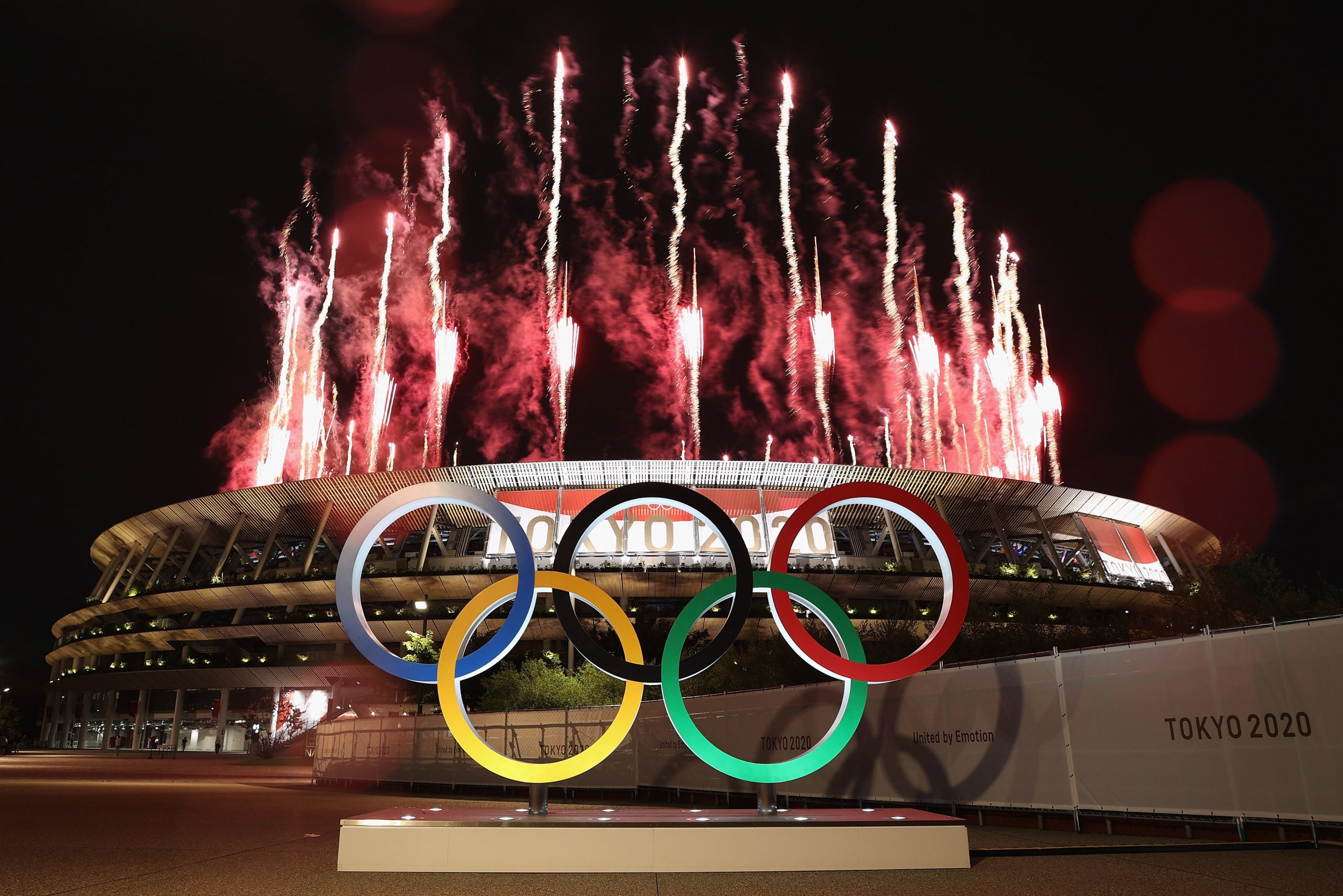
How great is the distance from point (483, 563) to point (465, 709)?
42.9 meters

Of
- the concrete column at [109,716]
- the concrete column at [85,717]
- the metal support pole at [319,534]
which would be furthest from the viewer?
the concrete column at [85,717]

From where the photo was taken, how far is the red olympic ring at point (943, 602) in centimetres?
1182

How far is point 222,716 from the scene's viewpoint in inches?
2361

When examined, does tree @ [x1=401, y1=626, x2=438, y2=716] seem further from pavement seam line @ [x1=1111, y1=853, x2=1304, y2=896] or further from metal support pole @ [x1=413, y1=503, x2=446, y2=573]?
pavement seam line @ [x1=1111, y1=853, x2=1304, y2=896]

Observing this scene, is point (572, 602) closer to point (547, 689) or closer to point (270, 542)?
point (547, 689)

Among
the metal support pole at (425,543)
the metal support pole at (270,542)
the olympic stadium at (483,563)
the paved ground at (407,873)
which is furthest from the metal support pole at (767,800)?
the metal support pole at (270,542)

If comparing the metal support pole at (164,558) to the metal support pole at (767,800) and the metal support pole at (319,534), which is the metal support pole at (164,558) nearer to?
the metal support pole at (319,534)

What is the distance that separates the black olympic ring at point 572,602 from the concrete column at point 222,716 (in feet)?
191

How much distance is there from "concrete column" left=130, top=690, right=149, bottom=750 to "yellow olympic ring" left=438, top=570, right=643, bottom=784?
64.9 metres

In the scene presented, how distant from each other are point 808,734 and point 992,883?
950 centimetres

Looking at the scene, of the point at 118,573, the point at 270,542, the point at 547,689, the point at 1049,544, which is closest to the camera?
the point at 547,689

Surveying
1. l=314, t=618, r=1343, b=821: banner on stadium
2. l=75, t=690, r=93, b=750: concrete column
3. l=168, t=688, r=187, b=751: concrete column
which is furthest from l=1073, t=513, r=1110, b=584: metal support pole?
l=75, t=690, r=93, b=750: concrete column

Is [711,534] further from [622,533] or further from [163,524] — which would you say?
[163,524]

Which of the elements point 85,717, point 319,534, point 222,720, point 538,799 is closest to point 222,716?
point 222,720
